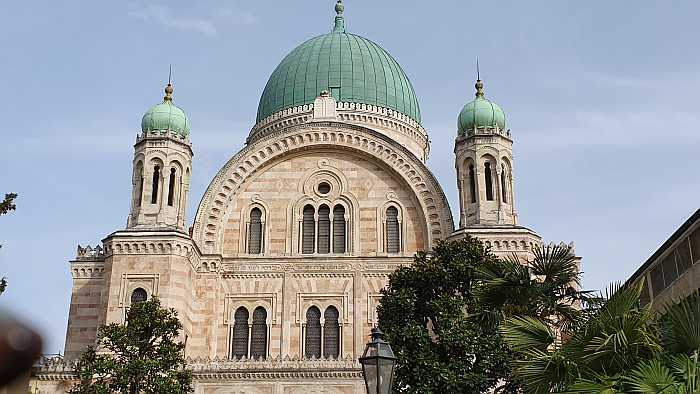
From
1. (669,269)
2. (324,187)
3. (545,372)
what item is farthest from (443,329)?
(324,187)

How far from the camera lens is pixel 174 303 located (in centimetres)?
2789

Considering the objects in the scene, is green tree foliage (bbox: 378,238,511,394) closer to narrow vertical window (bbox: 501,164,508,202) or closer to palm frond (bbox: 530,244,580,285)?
palm frond (bbox: 530,244,580,285)

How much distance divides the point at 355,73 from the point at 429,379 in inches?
956

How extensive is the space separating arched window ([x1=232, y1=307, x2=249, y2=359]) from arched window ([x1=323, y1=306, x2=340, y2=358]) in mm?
3083

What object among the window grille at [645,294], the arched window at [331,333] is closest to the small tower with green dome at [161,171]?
the arched window at [331,333]

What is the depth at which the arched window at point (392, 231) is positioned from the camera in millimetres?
30719

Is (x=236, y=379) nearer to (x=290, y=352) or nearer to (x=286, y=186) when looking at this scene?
(x=290, y=352)

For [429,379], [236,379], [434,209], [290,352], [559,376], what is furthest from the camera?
[434,209]

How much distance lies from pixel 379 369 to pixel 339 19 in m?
38.0

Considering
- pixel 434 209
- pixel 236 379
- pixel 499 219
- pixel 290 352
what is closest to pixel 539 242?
pixel 499 219

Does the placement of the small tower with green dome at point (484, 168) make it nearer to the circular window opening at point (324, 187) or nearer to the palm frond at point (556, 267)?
the circular window opening at point (324, 187)

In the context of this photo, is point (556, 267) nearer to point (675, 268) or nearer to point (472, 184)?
point (675, 268)

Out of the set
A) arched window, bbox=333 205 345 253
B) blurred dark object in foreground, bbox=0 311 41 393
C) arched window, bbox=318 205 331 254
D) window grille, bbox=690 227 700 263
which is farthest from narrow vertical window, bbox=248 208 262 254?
blurred dark object in foreground, bbox=0 311 41 393

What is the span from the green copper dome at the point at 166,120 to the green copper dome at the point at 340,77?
749 centimetres
